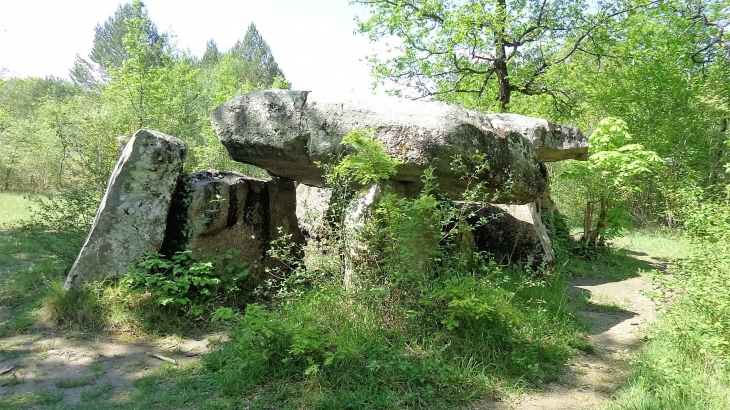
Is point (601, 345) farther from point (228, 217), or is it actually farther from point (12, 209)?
point (12, 209)

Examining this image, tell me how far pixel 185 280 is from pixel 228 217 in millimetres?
1014

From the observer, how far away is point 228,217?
5.88 meters

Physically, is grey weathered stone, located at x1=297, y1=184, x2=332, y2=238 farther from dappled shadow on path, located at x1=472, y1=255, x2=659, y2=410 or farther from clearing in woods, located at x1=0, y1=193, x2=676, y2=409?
dappled shadow on path, located at x1=472, y1=255, x2=659, y2=410

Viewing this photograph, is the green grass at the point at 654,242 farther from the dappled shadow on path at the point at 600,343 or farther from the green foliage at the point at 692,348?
the green foliage at the point at 692,348

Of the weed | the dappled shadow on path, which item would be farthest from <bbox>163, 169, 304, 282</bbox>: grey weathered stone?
the dappled shadow on path

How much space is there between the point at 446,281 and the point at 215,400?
7.17 feet

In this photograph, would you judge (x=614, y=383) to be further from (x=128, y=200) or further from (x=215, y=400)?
(x=128, y=200)

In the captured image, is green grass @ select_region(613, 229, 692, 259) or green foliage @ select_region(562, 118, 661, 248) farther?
green grass @ select_region(613, 229, 692, 259)

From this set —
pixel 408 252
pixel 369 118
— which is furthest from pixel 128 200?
pixel 408 252

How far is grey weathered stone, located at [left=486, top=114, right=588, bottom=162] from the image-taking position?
6797 millimetres

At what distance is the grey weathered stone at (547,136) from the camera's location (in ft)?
22.3

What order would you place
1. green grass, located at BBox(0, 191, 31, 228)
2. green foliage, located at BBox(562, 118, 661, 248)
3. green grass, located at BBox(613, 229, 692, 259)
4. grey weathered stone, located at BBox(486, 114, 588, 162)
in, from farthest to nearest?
green grass, located at BBox(613, 229, 692, 259)
green grass, located at BBox(0, 191, 31, 228)
green foliage, located at BBox(562, 118, 661, 248)
grey weathered stone, located at BBox(486, 114, 588, 162)

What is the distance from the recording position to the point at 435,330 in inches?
169

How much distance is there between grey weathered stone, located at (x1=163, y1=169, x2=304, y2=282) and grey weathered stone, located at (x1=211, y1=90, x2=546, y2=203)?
43 cm
